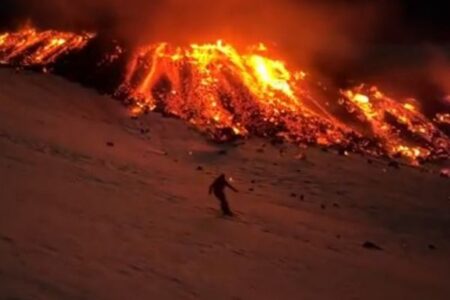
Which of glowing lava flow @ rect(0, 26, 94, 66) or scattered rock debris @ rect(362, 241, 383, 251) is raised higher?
glowing lava flow @ rect(0, 26, 94, 66)

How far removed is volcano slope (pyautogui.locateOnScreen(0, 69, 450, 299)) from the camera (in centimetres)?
1484

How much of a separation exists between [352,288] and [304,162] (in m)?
15.7

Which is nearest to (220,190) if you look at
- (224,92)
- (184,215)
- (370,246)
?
(184,215)

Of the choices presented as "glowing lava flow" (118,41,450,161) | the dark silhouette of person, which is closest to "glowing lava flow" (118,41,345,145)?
"glowing lava flow" (118,41,450,161)

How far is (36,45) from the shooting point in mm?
48844

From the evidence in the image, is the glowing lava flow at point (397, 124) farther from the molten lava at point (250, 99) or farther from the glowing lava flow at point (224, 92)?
the glowing lava flow at point (224, 92)

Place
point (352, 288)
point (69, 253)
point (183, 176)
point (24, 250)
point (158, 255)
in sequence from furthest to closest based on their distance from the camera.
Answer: point (183, 176)
point (352, 288)
point (158, 255)
point (69, 253)
point (24, 250)

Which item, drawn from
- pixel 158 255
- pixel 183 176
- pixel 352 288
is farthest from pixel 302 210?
pixel 158 255

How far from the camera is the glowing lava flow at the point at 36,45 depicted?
149 feet

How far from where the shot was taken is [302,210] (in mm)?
27109

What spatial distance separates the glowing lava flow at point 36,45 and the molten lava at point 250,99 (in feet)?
0.20

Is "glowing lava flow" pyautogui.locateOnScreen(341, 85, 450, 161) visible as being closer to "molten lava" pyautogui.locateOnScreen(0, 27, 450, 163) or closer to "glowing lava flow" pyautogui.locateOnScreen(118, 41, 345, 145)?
"molten lava" pyautogui.locateOnScreen(0, 27, 450, 163)

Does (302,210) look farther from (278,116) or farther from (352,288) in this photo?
(278,116)

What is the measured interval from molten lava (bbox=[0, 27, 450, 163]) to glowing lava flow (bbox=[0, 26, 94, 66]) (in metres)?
0.06
